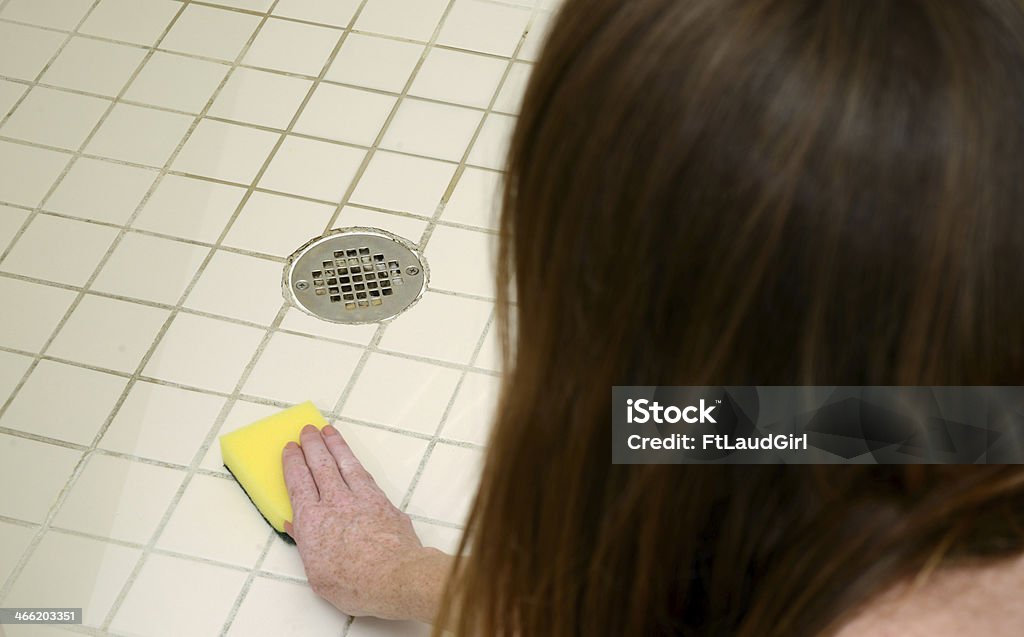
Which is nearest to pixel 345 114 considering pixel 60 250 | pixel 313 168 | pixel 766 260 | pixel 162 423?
pixel 313 168

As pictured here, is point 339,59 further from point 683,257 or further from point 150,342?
point 683,257

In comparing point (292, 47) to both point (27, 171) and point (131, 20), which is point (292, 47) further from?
point (27, 171)

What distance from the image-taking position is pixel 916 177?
43 cm

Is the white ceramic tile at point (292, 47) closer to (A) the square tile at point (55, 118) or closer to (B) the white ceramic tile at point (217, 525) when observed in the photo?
(A) the square tile at point (55, 118)

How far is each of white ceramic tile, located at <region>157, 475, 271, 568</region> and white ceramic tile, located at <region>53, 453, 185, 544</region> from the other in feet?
0.07

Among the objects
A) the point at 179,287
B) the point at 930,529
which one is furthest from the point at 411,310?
the point at 930,529

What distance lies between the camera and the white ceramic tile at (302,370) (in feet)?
4.16

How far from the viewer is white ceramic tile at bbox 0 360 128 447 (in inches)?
48.8

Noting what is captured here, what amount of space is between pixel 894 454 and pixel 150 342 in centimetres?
99

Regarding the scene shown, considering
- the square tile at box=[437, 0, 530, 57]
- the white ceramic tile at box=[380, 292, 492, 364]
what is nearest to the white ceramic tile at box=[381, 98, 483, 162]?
the square tile at box=[437, 0, 530, 57]

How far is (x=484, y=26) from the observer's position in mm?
1637

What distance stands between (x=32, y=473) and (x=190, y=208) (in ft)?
1.32

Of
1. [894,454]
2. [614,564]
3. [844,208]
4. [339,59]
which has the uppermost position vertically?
[844,208]

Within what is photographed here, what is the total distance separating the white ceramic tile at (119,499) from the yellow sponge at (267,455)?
2.6 inches
